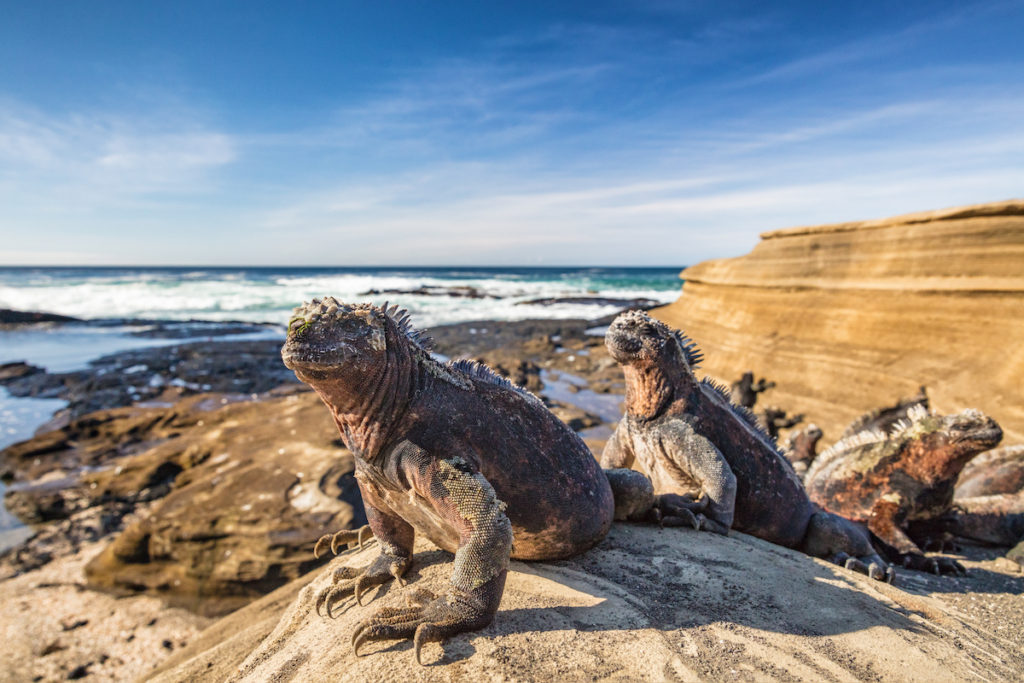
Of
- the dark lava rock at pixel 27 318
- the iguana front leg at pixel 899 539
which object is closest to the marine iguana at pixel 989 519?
the iguana front leg at pixel 899 539

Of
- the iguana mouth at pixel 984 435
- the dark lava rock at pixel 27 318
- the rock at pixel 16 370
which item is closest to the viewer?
the iguana mouth at pixel 984 435

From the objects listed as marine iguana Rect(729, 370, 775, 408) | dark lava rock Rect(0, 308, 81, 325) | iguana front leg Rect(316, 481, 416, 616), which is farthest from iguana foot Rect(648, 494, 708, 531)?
dark lava rock Rect(0, 308, 81, 325)

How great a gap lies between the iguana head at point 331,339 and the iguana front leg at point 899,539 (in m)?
4.37

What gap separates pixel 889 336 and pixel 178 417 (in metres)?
12.9

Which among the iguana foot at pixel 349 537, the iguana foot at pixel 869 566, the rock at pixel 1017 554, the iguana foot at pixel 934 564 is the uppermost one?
the iguana foot at pixel 349 537

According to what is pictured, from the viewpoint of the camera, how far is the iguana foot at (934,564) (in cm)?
400

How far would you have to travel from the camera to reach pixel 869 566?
340 centimetres

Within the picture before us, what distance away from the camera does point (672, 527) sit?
3.40 meters

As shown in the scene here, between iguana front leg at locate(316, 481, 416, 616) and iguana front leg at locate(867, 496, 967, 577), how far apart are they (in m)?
3.84

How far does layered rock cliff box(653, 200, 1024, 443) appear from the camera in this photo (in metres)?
7.94

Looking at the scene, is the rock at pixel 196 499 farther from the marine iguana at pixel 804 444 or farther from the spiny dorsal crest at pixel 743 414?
the marine iguana at pixel 804 444

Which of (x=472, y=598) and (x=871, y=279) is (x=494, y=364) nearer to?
(x=871, y=279)

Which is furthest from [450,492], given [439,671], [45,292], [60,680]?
[45,292]

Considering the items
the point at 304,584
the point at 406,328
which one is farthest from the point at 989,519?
the point at 304,584
